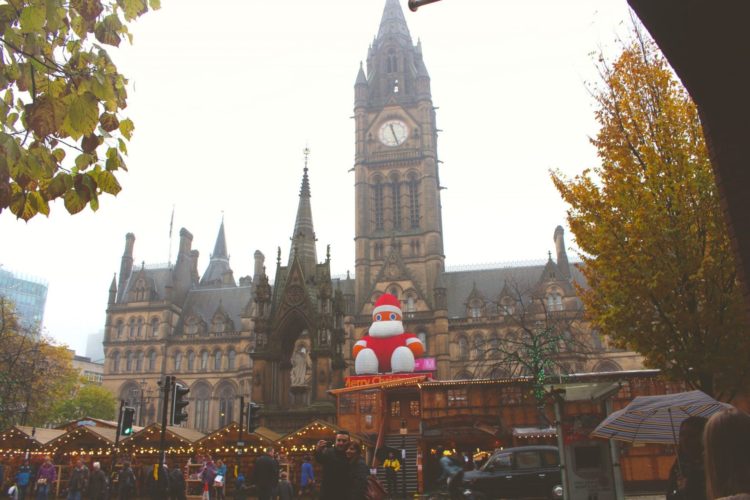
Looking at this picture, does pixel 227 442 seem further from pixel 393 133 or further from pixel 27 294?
pixel 27 294

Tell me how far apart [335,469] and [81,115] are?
14.0 ft

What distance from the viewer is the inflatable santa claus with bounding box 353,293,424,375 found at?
3306 cm

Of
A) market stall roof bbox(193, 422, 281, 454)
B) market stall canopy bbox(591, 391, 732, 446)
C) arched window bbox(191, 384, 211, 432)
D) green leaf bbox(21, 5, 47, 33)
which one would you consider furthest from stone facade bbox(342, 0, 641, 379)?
green leaf bbox(21, 5, 47, 33)

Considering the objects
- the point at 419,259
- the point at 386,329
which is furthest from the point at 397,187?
the point at 386,329

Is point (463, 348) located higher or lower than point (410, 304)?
lower

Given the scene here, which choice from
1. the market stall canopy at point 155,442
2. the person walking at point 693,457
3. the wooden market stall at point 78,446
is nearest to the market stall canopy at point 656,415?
the person walking at point 693,457

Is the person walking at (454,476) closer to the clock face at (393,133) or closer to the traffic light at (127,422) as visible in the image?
the traffic light at (127,422)

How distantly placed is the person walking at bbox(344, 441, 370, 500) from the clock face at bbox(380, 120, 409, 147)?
56.4 metres

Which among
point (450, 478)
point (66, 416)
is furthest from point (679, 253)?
point (66, 416)

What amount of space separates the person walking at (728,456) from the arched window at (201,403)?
58.2 meters

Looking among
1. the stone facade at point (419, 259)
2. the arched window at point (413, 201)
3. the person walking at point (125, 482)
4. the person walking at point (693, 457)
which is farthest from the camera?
the arched window at point (413, 201)

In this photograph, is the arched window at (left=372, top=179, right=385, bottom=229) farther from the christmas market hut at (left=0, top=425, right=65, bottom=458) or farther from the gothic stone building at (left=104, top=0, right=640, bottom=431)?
the christmas market hut at (left=0, top=425, right=65, bottom=458)

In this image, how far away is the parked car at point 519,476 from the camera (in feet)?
54.9

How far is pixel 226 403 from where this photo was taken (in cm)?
5747
